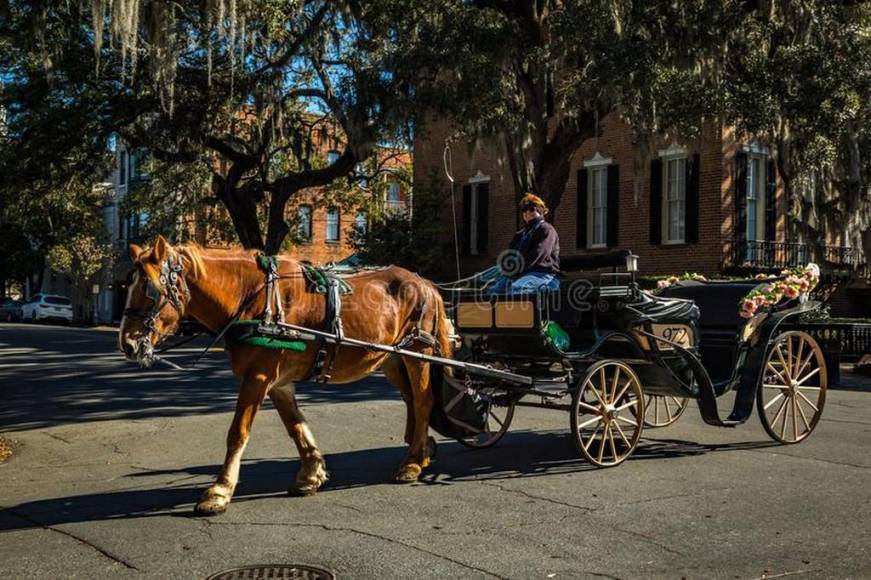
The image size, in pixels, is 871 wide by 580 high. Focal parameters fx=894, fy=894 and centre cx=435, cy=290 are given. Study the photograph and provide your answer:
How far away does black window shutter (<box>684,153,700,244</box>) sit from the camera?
23.8m

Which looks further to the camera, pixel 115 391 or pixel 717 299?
pixel 115 391

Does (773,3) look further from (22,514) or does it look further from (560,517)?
(22,514)

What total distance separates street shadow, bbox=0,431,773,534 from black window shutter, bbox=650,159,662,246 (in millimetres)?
15711

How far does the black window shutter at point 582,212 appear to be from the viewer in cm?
2675

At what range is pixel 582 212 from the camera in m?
26.8

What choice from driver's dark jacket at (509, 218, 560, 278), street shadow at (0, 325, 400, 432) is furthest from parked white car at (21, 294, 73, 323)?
driver's dark jacket at (509, 218, 560, 278)

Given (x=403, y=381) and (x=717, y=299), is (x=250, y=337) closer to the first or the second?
(x=403, y=381)

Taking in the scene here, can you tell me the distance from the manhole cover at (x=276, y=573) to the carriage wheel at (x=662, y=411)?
17.3 feet

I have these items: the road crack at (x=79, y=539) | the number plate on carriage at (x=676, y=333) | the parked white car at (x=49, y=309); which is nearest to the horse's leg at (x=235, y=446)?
the road crack at (x=79, y=539)

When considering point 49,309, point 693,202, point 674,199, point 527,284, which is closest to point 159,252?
point 527,284

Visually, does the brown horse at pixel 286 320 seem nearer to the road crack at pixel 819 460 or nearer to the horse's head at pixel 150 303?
the horse's head at pixel 150 303

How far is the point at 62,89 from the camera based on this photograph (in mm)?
19734

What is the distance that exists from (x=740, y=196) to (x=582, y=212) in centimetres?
486

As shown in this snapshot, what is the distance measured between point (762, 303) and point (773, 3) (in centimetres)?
865
